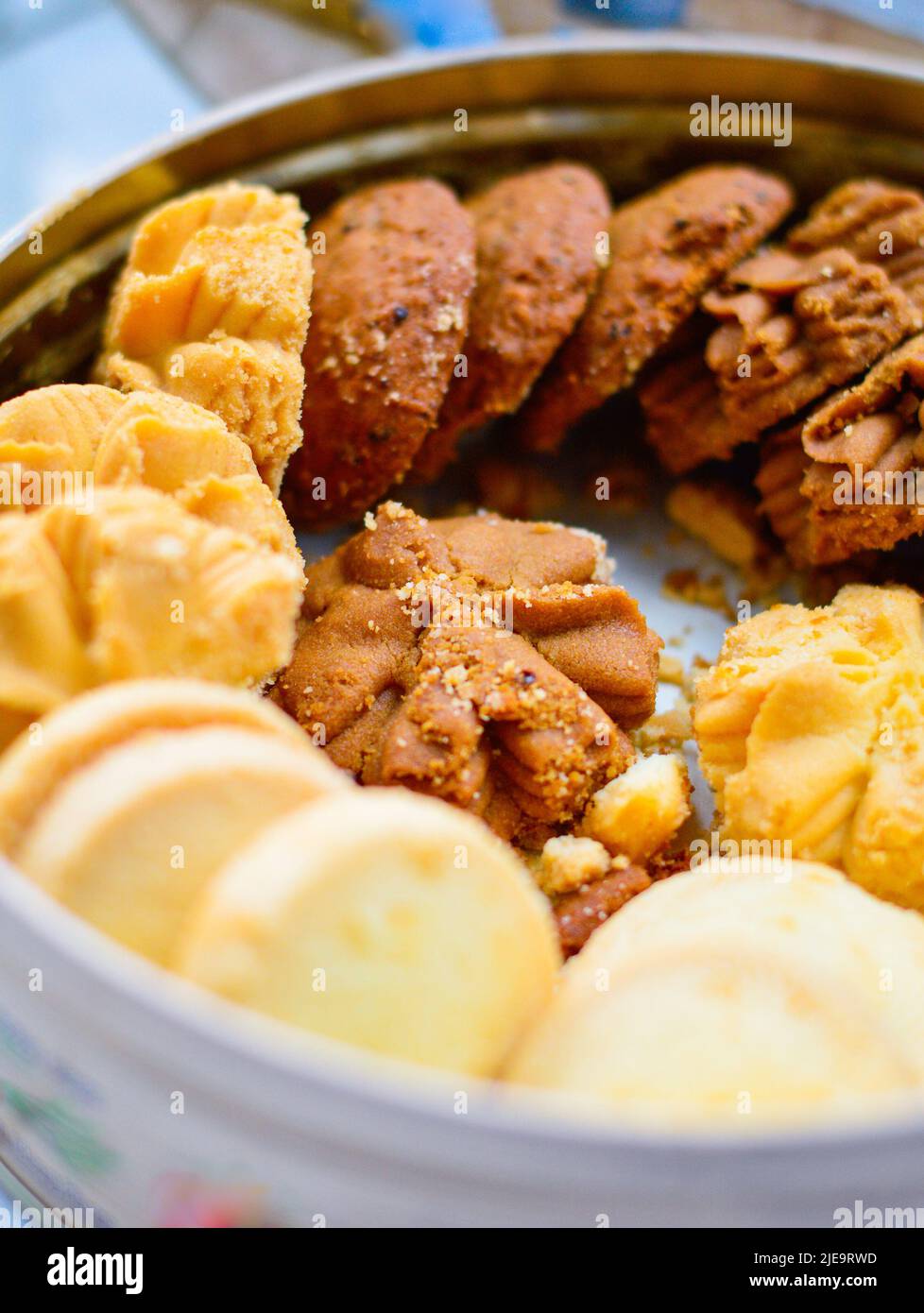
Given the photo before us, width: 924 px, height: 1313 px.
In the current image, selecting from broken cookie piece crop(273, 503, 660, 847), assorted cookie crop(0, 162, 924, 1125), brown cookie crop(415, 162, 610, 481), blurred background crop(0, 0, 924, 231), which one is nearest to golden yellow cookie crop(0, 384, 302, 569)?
assorted cookie crop(0, 162, 924, 1125)

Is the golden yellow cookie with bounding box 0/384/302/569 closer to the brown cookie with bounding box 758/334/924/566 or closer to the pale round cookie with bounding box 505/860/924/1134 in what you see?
the pale round cookie with bounding box 505/860/924/1134

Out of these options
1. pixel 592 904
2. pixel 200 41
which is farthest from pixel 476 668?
pixel 200 41

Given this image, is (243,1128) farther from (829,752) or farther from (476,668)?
(829,752)

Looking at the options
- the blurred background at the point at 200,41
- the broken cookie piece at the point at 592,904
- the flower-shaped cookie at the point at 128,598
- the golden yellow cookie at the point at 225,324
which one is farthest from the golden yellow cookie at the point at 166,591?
the blurred background at the point at 200,41

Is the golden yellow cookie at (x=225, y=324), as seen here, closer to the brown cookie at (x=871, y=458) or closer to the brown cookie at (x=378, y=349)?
the brown cookie at (x=378, y=349)

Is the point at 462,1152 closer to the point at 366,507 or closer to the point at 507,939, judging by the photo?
the point at 507,939

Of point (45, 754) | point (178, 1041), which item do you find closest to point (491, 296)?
point (45, 754)
